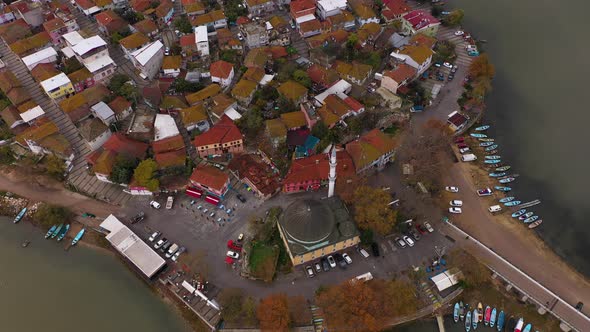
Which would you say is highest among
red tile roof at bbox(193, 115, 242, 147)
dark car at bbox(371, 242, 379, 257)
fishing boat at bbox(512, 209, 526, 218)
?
red tile roof at bbox(193, 115, 242, 147)

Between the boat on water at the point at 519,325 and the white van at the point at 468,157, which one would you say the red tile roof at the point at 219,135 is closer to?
the white van at the point at 468,157

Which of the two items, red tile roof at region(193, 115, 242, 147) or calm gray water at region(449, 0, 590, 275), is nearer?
calm gray water at region(449, 0, 590, 275)

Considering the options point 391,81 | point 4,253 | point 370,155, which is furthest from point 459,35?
point 4,253

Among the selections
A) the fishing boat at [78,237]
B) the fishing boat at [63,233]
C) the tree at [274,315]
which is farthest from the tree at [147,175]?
the tree at [274,315]

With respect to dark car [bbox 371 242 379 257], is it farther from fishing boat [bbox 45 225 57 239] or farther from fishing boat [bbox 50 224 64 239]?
fishing boat [bbox 45 225 57 239]

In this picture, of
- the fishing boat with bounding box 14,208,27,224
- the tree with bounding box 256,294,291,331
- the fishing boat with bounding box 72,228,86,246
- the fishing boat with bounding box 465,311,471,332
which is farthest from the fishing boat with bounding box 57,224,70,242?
the fishing boat with bounding box 465,311,471,332
